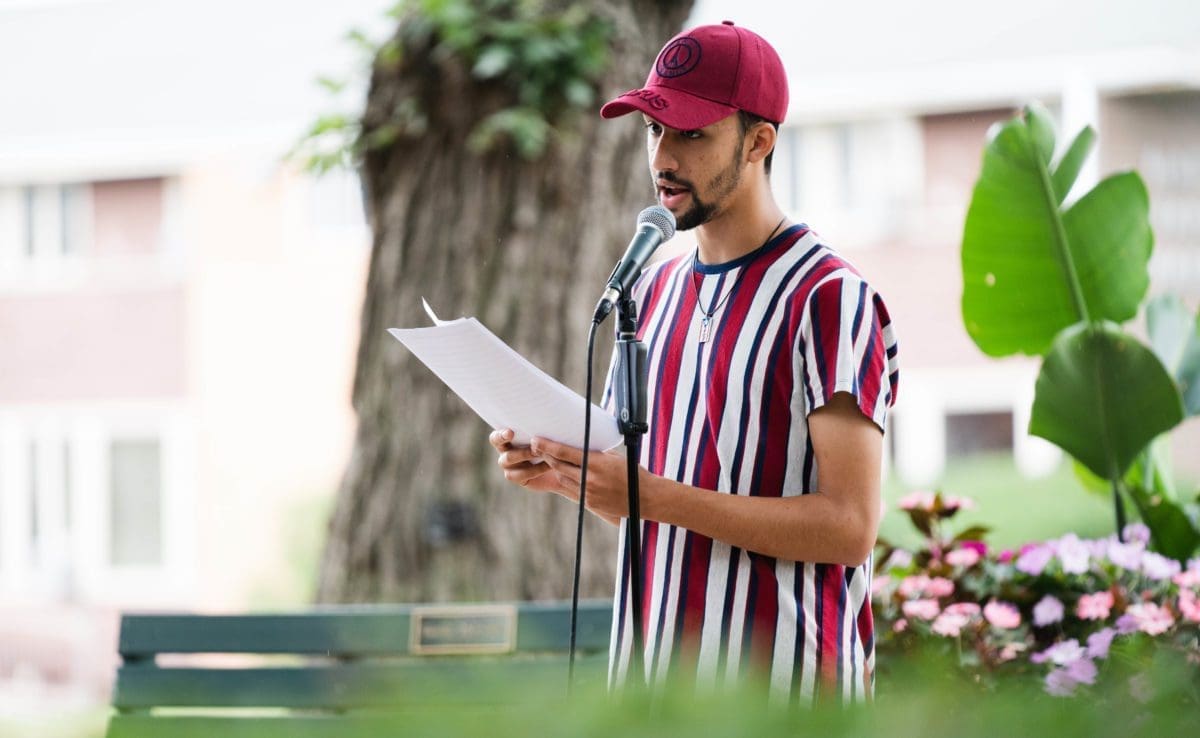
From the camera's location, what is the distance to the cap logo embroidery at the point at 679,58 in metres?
1.79

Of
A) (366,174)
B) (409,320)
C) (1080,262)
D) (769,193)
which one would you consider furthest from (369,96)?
(769,193)

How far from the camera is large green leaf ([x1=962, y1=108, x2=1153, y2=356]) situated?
328 centimetres

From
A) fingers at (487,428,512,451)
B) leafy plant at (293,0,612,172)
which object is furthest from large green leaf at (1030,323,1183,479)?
leafy plant at (293,0,612,172)

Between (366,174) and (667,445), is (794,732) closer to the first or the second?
(667,445)

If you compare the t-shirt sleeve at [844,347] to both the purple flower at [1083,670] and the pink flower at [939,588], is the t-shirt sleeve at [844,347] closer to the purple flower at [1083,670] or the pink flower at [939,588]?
the purple flower at [1083,670]

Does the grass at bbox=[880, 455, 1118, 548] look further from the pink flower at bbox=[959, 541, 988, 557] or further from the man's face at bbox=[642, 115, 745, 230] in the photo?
the man's face at bbox=[642, 115, 745, 230]

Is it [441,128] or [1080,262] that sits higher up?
[441,128]

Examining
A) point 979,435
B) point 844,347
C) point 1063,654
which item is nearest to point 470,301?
point 1063,654

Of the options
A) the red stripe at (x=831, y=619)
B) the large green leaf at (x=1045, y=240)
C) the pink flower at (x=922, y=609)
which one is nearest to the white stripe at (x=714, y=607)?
the red stripe at (x=831, y=619)

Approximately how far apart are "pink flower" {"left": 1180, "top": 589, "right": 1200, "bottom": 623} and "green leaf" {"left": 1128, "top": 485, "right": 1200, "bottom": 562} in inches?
13.5

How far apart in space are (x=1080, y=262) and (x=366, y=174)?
217cm

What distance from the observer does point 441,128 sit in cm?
438

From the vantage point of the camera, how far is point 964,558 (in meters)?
3.07

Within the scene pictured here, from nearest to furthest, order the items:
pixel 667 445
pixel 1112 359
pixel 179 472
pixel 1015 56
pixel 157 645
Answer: pixel 667 445
pixel 1112 359
pixel 157 645
pixel 1015 56
pixel 179 472
